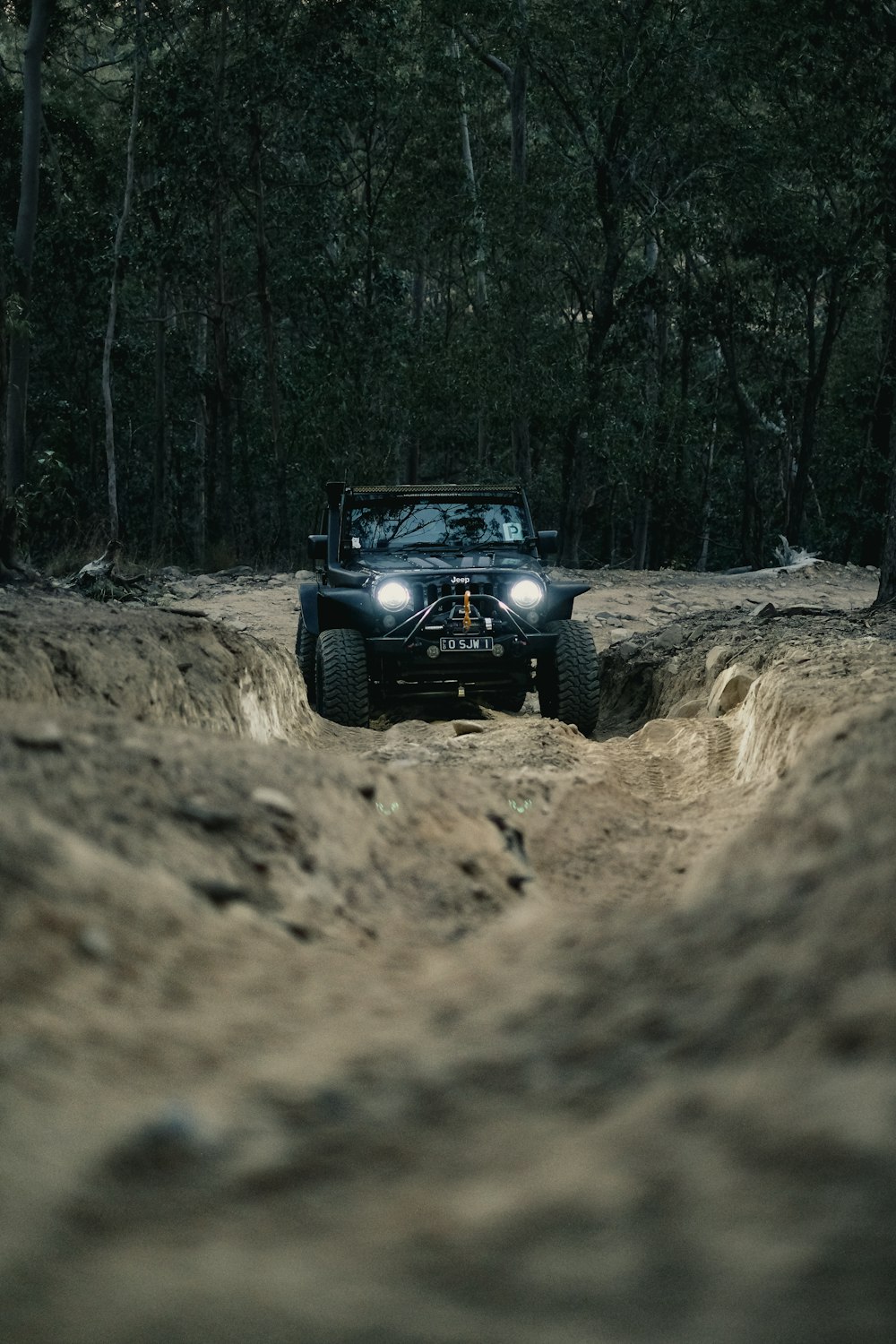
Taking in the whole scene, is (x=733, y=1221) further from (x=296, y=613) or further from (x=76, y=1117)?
(x=296, y=613)

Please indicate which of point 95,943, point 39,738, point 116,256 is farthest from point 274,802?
point 116,256

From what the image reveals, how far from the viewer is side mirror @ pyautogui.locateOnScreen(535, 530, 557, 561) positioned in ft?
29.2

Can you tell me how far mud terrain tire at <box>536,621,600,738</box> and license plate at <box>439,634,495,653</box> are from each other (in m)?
0.48

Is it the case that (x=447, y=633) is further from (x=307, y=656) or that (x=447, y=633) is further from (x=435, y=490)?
(x=307, y=656)

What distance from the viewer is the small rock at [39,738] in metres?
3.58

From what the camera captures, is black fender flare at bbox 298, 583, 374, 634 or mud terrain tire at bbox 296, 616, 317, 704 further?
mud terrain tire at bbox 296, 616, 317, 704

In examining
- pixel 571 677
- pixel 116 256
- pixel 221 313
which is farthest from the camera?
pixel 221 313

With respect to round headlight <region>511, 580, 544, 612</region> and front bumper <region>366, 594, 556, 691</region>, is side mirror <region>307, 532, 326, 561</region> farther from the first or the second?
round headlight <region>511, 580, 544, 612</region>

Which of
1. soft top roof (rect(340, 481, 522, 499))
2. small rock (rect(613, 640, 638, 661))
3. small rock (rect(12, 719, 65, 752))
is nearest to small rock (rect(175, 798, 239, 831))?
small rock (rect(12, 719, 65, 752))

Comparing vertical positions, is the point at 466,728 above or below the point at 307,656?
below

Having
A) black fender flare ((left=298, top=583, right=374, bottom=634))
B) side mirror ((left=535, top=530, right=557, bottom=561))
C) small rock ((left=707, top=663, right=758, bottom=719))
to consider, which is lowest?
small rock ((left=707, top=663, right=758, bottom=719))

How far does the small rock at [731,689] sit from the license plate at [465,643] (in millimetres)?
1460

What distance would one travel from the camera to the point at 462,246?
28.5 m

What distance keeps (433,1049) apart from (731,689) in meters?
5.33
